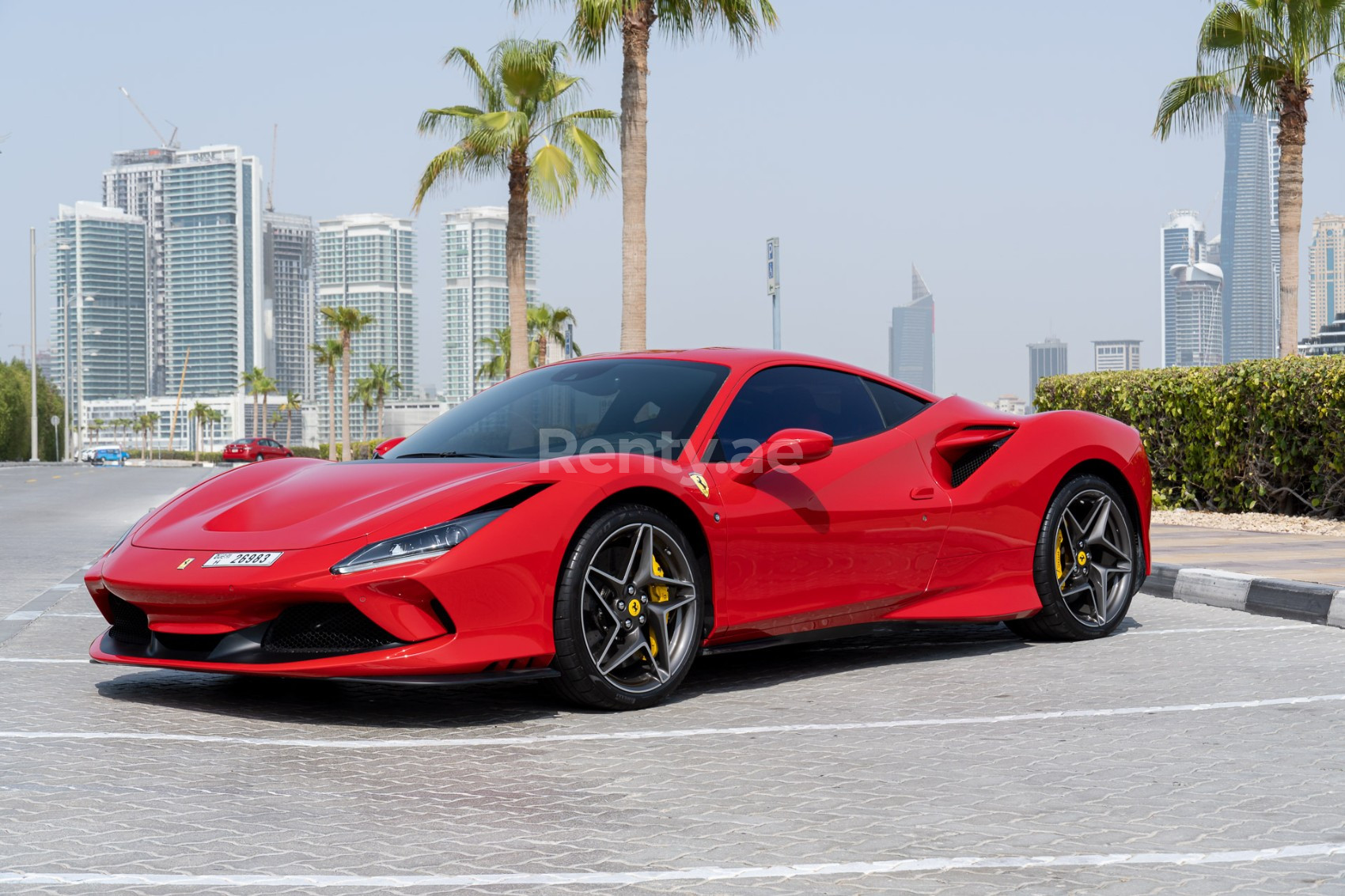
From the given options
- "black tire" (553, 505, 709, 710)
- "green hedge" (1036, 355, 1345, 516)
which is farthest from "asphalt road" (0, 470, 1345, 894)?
"green hedge" (1036, 355, 1345, 516)

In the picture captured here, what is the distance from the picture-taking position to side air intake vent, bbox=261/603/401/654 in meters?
4.41

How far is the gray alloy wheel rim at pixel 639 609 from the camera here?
4.79 m

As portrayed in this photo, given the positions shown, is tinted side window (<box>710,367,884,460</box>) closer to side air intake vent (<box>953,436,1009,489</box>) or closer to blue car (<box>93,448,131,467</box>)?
side air intake vent (<box>953,436,1009,489</box>)

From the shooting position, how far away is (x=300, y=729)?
4.57 metres

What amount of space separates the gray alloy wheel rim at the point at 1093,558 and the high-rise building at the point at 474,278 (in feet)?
391

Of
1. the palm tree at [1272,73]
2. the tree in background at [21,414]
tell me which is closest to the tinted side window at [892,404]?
the palm tree at [1272,73]

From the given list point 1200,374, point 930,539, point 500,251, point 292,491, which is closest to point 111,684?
point 292,491

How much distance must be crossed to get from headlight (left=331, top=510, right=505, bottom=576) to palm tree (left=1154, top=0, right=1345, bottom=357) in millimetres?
18956

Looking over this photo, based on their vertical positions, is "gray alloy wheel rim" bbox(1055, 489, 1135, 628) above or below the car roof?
below

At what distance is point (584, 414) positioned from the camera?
18.0 feet

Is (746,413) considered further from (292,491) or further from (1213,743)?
(1213,743)

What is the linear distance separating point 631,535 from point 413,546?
0.82m

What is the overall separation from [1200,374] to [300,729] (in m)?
11.0

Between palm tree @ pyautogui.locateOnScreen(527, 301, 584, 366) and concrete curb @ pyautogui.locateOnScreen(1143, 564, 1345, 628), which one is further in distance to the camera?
palm tree @ pyautogui.locateOnScreen(527, 301, 584, 366)
